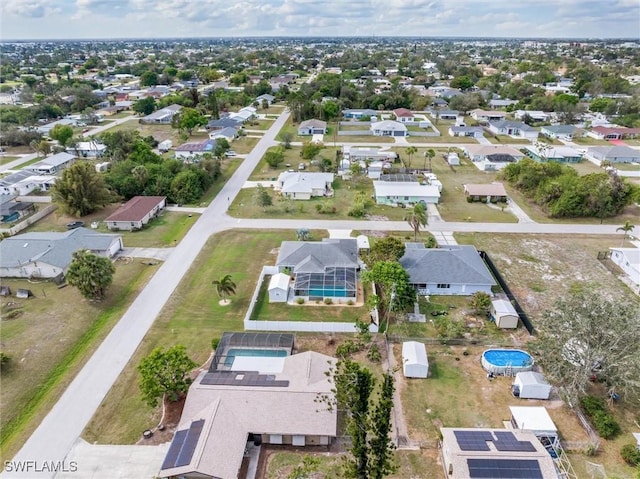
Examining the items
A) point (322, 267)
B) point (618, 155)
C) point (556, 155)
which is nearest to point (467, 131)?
point (556, 155)

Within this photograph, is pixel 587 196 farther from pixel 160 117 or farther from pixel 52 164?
pixel 160 117

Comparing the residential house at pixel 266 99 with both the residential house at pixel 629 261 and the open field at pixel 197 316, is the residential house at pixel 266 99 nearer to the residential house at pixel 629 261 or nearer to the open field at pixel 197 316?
the open field at pixel 197 316

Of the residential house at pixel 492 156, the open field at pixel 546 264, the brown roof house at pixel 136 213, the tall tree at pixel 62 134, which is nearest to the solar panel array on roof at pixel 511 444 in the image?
the open field at pixel 546 264

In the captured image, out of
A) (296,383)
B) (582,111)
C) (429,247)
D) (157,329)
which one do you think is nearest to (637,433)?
(296,383)

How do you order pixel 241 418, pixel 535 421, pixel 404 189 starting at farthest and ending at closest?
1. pixel 404 189
2. pixel 535 421
3. pixel 241 418

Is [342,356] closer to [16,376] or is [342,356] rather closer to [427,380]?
[427,380]

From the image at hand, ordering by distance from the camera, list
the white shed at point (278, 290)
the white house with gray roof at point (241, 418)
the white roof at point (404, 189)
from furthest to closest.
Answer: the white roof at point (404, 189), the white shed at point (278, 290), the white house with gray roof at point (241, 418)

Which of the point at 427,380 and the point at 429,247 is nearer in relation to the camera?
the point at 427,380
